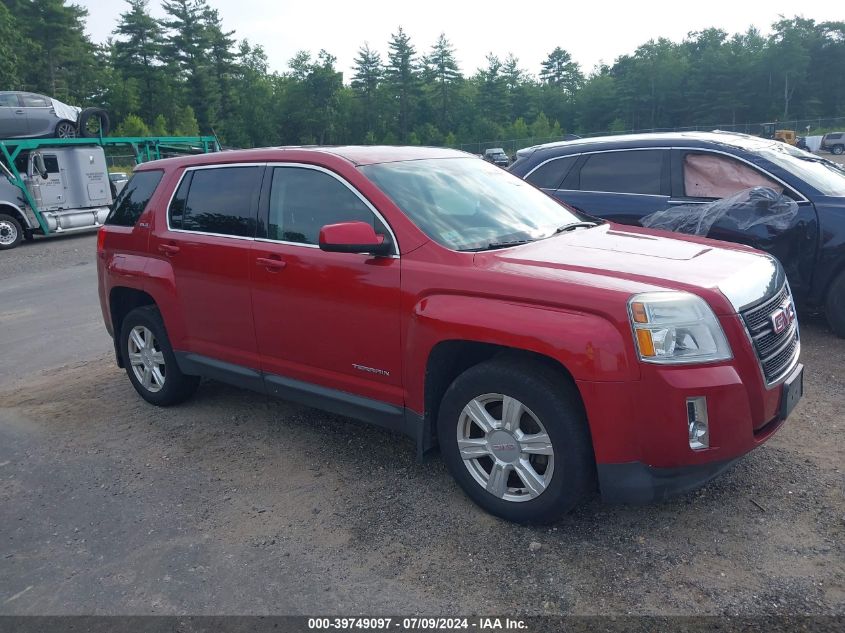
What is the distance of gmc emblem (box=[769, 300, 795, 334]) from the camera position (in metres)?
3.49

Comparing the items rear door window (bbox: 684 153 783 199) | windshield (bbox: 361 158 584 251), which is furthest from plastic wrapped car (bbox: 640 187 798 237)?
windshield (bbox: 361 158 584 251)

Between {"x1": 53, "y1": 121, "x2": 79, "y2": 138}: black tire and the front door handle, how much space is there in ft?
56.5

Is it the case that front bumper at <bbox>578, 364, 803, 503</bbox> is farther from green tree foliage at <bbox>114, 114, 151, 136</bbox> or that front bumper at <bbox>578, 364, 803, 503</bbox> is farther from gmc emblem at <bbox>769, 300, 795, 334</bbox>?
green tree foliage at <bbox>114, 114, 151, 136</bbox>

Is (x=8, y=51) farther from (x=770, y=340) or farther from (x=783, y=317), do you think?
(x=770, y=340)

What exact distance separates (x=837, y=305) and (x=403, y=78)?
84.7 metres

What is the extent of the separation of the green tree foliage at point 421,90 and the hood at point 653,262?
6872 centimetres

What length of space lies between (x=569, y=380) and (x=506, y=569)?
901mm

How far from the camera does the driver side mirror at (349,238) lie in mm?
3684

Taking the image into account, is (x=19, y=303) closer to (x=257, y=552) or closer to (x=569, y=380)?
(x=257, y=552)

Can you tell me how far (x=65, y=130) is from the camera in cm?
1906

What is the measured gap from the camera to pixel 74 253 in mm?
16188

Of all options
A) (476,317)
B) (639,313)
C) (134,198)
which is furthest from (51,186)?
(639,313)

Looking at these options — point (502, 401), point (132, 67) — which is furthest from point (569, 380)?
point (132, 67)

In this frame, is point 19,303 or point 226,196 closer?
point 226,196
